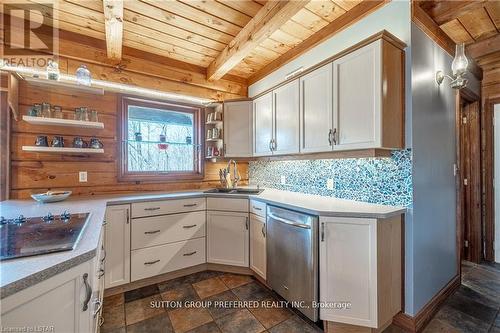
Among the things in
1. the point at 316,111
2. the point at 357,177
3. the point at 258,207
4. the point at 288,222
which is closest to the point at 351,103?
the point at 316,111

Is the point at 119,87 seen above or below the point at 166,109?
above

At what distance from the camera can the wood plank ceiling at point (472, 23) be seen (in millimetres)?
1868

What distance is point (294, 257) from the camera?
6.23ft

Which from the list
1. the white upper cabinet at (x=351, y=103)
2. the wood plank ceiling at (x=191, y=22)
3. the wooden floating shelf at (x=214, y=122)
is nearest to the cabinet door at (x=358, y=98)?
the white upper cabinet at (x=351, y=103)

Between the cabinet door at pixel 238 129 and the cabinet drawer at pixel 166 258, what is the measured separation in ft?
4.02

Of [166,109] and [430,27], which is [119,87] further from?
[430,27]

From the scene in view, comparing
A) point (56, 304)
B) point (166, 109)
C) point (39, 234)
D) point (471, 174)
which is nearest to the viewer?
point (56, 304)

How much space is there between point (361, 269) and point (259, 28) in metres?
2.16

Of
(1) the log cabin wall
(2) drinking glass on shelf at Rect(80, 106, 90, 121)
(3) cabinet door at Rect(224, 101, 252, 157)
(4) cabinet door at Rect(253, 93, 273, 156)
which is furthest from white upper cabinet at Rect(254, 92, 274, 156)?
(2) drinking glass on shelf at Rect(80, 106, 90, 121)

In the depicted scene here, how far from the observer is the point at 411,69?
1.79 m

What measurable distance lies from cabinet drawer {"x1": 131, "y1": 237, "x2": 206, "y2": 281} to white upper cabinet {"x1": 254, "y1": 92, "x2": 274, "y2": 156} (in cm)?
130

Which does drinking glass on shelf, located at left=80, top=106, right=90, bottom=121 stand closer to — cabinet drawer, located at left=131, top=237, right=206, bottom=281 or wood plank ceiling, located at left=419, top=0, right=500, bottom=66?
cabinet drawer, located at left=131, top=237, right=206, bottom=281

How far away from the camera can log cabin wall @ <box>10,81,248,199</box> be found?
2.22 meters

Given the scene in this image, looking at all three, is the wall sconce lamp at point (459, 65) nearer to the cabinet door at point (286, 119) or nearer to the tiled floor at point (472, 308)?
the cabinet door at point (286, 119)
